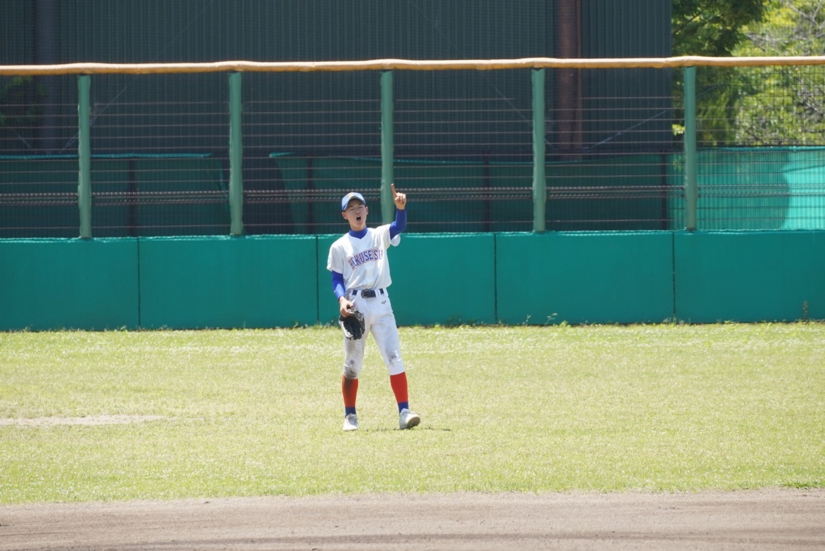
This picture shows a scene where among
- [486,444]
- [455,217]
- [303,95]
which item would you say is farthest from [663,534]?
A: [303,95]

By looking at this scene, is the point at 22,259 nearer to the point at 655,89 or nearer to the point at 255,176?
the point at 255,176

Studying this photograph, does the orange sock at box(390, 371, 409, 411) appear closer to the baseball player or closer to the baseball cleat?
the baseball player

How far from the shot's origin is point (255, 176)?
66.0 ft

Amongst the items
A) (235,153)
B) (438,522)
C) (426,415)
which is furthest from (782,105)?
(438,522)

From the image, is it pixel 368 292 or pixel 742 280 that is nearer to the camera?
pixel 368 292

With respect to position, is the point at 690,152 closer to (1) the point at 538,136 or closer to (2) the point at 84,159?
(1) the point at 538,136

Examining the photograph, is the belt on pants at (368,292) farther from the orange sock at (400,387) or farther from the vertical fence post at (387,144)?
the vertical fence post at (387,144)

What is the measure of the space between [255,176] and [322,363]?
8996mm

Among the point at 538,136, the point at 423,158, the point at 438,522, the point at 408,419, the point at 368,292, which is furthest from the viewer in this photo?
the point at 423,158

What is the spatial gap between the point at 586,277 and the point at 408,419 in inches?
289

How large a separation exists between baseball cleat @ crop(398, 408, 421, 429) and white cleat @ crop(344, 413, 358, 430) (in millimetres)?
338

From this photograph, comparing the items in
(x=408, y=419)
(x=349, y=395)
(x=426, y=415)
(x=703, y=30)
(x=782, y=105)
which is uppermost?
(x=703, y=30)

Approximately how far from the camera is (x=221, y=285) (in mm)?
14953

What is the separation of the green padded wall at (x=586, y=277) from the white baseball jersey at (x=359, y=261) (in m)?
6.56
